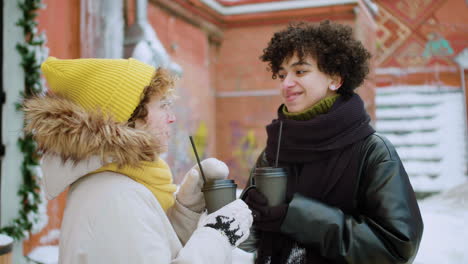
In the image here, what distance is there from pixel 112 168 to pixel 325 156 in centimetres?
63

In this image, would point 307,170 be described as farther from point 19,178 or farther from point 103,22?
point 103,22

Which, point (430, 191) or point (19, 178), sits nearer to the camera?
point (19, 178)

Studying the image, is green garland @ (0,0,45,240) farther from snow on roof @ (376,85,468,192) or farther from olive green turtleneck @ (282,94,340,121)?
snow on roof @ (376,85,468,192)

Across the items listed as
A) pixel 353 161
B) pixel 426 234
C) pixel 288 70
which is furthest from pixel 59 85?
pixel 426 234

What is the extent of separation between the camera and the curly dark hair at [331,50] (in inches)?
50.6

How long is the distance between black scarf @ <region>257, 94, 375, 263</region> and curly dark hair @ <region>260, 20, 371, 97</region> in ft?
0.36

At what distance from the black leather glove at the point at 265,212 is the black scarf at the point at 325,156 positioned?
14cm

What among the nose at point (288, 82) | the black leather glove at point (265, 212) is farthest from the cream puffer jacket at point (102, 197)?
the nose at point (288, 82)

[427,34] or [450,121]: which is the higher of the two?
[427,34]

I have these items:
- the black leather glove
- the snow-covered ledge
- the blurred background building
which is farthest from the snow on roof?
the black leather glove

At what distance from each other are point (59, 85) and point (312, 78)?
2.46ft

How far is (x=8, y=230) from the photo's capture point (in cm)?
243

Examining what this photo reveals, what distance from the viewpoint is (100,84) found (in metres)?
0.95

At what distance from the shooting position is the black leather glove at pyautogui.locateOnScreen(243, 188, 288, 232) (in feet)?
3.45
